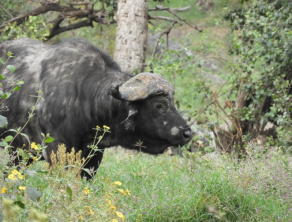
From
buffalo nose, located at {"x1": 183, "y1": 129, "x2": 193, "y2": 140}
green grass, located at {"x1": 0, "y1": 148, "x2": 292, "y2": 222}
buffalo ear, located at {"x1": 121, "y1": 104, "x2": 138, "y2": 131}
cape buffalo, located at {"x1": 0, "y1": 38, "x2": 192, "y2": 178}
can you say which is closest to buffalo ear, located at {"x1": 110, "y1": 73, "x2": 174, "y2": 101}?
cape buffalo, located at {"x1": 0, "y1": 38, "x2": 192, "y2": 178}

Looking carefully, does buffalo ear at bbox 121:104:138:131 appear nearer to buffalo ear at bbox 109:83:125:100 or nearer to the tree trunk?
buffalo ear at bbox 109:83:125:100

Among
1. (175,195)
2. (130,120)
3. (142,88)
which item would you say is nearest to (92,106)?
(130,120)

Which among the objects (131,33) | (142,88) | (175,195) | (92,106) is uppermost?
(142,88)

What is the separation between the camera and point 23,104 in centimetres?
624

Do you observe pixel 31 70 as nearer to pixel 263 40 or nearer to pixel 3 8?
pixel 263 40

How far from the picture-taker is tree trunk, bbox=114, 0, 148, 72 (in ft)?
30.7

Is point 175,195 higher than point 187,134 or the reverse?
the reverse

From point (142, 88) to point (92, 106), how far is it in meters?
0.62

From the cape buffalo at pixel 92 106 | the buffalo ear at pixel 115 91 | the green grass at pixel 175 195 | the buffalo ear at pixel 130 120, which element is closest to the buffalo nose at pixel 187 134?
the cape buffalo at pixel 92 106

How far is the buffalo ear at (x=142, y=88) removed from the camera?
231 inches

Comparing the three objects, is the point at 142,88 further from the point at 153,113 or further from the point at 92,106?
the point at 92,106

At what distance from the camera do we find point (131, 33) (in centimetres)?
938

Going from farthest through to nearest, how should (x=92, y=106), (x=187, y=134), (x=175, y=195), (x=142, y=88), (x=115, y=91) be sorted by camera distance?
(x=92, y=106) < (x=142, y=88) < (x=187, y=134) < (x=115, y=91) < (x=175, y=195)

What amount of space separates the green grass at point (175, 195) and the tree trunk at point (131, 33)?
3.13m
